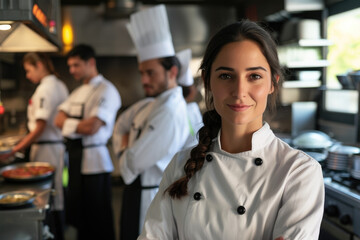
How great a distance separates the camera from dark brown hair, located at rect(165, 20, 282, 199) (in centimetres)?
113

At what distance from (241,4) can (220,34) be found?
15.2 ft

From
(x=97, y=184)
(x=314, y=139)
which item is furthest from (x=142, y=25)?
(x=97, y=184)

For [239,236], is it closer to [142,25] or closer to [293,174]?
[293,174]

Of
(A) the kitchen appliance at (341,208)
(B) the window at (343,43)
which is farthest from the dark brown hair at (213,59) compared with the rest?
(B) the window at (343,43)

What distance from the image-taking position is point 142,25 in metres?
2.55

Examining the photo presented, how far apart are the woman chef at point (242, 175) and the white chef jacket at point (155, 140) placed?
1003 mm

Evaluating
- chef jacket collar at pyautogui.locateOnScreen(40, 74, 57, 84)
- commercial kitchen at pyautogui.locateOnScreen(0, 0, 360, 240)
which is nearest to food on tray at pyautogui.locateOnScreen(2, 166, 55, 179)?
commercial kitchen at pyautogui.locateOnScreen(0, 0, 360, 240)

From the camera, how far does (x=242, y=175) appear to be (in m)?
1.15

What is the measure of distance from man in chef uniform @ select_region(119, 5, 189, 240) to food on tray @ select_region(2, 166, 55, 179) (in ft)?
2.01

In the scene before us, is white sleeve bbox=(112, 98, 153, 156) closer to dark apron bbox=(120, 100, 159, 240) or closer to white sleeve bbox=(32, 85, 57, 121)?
dark apron bbox=(120, 100, 159, 240)

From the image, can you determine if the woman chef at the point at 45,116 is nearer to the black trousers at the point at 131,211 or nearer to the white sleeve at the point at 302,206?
the black trousers at the point at 131,211

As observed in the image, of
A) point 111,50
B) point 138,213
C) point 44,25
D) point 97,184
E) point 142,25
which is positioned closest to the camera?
point 44,25

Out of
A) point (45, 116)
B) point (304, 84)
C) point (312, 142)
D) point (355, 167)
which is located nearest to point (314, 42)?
point (304, 84)

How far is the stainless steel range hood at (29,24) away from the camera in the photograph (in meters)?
1.40
